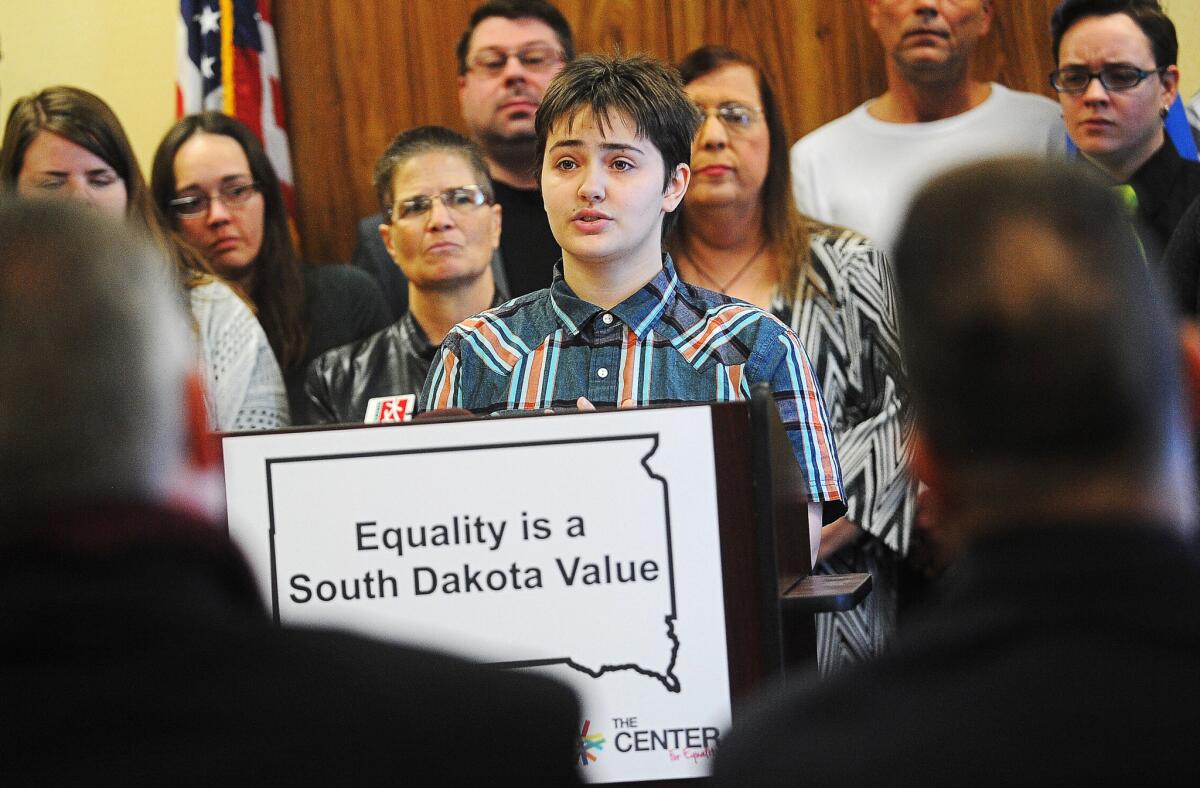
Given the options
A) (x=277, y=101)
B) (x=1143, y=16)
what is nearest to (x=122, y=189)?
(x=277, y=101)

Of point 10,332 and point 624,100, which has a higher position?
point 624,100

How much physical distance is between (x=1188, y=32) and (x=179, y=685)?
4677 millimetres

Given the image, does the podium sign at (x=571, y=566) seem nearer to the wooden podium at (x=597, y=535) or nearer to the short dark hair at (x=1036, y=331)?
the wooden podium at (x=597, y=535)

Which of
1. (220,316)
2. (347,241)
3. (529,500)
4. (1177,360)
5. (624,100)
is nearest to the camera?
(1177,360)

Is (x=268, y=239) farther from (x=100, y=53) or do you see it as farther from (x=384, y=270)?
(x=100, y=53)

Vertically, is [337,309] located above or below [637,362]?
above

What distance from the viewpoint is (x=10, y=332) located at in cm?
98

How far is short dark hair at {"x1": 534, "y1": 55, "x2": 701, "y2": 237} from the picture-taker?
2883 mm

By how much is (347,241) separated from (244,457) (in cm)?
321

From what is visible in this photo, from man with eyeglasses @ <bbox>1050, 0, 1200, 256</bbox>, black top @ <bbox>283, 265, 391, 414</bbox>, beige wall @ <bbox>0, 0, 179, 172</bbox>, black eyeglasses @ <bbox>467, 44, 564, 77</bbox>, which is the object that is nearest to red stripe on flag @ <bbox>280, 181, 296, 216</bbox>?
beige wall @ <bbox>0, 0, 179, 172</bbox>

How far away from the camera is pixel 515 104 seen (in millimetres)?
4418

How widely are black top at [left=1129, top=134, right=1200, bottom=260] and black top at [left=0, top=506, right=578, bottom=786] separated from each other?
11.3 feet

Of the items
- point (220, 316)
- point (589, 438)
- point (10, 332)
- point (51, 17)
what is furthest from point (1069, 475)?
point (51, 17)

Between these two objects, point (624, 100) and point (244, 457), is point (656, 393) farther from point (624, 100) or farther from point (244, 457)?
point (244, 457)
